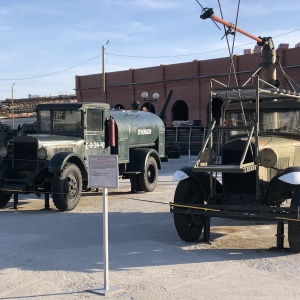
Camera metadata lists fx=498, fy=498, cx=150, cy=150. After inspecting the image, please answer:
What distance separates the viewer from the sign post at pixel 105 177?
5.43 meters

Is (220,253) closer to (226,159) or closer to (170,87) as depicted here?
(226,159)

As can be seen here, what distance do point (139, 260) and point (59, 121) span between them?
630 cm

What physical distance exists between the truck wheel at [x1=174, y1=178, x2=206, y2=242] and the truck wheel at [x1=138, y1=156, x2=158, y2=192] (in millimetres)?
5956

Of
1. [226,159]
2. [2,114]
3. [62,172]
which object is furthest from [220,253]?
[2,114]

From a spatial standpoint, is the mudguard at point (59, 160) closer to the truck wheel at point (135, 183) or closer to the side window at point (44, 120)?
the side window at point (44, 120)

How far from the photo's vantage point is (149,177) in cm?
1441

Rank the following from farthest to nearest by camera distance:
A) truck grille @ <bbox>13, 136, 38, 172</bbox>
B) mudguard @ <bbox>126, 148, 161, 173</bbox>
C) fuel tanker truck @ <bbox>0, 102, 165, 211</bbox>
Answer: mudguard @ <bbox>126, 148, 161, 173</bbox>
truck grille @ <bbox>13, 136, 38, 172</bbox>
fuel tanker truck @ <bbox>0, 102, 165, 211</bbox>

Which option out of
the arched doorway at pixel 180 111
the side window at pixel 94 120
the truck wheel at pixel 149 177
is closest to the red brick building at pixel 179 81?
the arched doorway at pixel 180 111

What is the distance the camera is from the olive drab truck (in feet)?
22.7

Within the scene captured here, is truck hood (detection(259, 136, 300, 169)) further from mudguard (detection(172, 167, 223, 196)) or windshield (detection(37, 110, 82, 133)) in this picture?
windshield (detection(37, 110, 82, 133))

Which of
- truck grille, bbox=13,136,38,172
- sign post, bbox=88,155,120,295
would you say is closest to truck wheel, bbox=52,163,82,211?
truck grille, bbox=13,136,38,172

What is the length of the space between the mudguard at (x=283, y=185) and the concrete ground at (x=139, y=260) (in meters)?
0.77

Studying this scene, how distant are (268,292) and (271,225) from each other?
407 cm

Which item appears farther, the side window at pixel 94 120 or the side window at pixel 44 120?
the side window at pixel 44 120
